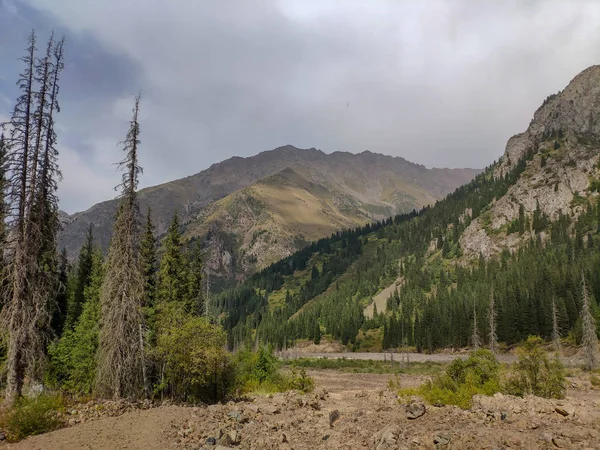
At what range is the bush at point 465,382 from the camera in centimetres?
2325

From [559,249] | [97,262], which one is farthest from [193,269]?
[559,249]

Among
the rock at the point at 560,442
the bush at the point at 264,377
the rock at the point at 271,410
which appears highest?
the rock at the point at 560,442

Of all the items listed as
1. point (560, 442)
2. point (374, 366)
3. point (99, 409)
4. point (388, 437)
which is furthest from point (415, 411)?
point (374, 366)

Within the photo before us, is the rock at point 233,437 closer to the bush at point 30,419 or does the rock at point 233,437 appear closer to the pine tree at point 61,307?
the bush at point 30,419

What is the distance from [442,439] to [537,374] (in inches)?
516

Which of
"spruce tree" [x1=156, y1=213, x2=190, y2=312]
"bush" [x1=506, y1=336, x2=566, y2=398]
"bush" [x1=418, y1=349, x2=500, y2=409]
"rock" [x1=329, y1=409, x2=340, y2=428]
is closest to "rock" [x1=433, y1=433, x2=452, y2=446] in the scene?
"rock" [x1=329, y1=409, x2=340, y2=428]

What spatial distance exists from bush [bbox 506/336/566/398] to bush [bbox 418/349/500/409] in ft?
4.77

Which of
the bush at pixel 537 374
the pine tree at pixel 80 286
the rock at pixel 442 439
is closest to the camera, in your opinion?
the rock at pixel 442 439

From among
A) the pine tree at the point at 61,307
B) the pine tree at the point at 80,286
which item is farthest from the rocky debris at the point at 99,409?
the pine tree at the point at 61,307

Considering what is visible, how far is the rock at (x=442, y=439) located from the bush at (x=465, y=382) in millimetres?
7773

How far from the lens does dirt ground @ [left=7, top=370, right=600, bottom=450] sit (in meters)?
14.5

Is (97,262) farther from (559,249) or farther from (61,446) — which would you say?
(559,249)

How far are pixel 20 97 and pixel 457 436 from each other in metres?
30.3

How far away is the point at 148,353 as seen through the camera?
26281 mm
